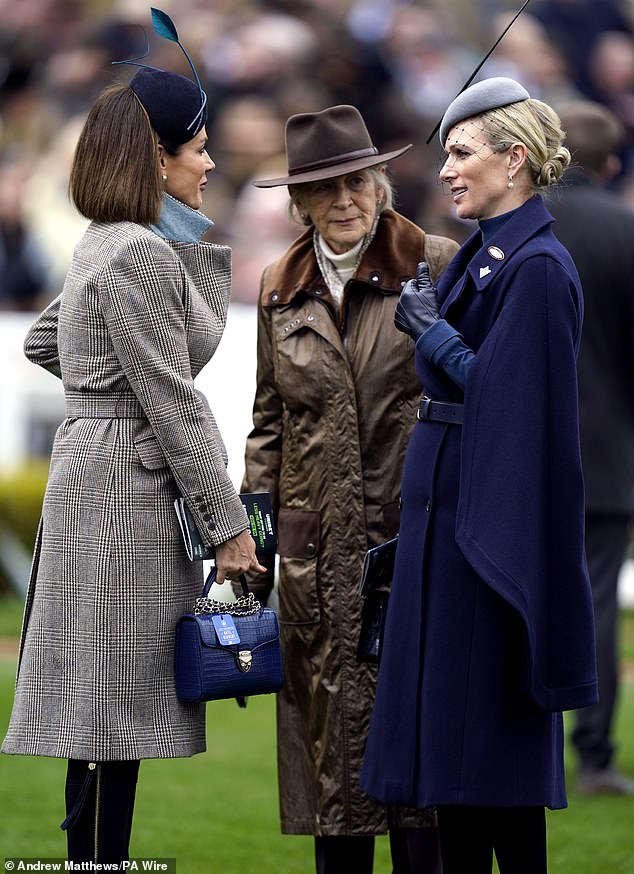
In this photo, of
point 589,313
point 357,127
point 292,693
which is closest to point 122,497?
point 292,693

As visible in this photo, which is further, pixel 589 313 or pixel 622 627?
pixel 622 627

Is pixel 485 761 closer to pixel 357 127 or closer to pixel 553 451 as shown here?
pixel 553 451

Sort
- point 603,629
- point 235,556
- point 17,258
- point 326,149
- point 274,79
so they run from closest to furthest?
point 235,556 → point 326,149 → point 603,629 → point 274,79 → point 17,258

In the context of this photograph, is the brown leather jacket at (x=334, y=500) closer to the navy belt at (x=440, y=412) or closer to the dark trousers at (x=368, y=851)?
the dark trousers at (x=368, y=851)

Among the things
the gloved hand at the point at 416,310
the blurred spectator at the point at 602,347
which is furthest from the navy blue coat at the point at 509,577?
the blurred spectator at the point at 602,347

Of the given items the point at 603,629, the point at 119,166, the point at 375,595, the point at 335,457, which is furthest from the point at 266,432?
the point at 603,629

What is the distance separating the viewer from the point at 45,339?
382cm

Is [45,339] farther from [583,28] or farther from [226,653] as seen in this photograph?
[583,28]

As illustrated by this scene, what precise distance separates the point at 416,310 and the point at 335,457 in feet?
2.13

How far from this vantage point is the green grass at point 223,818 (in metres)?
4.78

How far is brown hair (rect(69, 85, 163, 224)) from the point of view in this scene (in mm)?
3490

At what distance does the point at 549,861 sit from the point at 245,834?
106 centimetres

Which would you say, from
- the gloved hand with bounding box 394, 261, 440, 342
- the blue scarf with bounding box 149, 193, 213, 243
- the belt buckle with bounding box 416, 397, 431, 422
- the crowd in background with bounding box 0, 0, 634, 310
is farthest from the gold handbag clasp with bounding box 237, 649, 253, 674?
the crowd in background with bounding box 0, 0, 634, 310

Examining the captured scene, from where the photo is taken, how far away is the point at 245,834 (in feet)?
16.9
